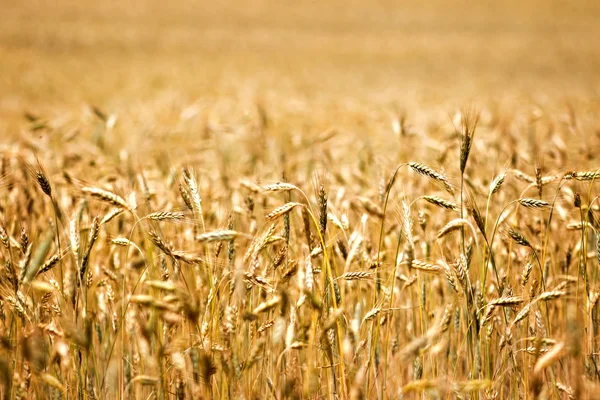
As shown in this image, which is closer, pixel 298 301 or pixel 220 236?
pixel 220 236

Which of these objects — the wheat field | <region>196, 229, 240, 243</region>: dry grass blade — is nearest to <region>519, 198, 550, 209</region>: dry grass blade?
the wheat field

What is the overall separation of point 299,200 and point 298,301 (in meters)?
0.76

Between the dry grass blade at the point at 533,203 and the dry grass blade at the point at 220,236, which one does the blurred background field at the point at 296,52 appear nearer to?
the dry grass blade at the point at 533,203

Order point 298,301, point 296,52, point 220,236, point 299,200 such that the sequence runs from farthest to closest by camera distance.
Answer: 1. point 296,52
2. point 299,200
3. point 298,301
4. point 220,236

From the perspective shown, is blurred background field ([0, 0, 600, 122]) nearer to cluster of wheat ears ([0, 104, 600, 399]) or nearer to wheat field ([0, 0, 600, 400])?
wheat field ([0, 0, 600, 400])

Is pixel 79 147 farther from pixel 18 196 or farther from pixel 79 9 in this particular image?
pixel 79 9

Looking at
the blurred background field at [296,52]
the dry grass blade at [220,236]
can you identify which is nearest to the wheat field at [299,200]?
the dry grass blade at [220,236]

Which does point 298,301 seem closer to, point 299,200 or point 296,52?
point 299,200

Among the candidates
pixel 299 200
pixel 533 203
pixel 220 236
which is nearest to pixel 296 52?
pixel 299 200

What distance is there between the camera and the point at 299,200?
2.39 meters

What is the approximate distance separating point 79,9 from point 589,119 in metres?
34.9

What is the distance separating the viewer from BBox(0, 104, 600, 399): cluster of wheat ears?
1505 millimetres

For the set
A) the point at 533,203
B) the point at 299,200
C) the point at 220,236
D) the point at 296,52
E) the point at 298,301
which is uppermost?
the point at 296,52

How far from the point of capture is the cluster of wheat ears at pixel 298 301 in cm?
150
